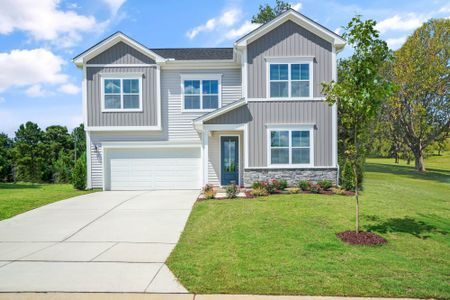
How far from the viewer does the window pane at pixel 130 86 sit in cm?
1616

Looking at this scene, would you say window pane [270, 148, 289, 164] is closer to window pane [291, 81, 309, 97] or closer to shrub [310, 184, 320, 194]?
shrub [310, 184, 320, 194]

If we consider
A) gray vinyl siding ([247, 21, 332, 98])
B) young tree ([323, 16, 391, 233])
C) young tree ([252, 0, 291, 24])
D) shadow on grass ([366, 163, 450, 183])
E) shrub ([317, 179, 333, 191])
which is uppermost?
young tree ([252, 0, 291, 24])

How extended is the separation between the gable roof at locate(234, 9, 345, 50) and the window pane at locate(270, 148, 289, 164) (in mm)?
5105

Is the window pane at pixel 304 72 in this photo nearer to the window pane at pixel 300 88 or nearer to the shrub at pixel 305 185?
the window pane at pixel 300 88

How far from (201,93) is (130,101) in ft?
11.8

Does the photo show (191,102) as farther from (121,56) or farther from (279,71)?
(279,71)

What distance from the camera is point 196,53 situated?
18000 millimetres

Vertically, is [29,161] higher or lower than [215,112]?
lower

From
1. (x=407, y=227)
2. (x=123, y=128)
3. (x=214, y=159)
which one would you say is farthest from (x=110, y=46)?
(x=407, y=227)

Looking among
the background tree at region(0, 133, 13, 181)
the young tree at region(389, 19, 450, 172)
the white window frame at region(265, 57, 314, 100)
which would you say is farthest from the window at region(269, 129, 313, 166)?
the background tree at region(0, 133, 13, 181)

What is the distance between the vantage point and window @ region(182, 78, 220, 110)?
16547mm

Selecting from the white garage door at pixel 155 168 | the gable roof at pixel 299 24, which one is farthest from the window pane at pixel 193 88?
the gable roof at pixel 299 24

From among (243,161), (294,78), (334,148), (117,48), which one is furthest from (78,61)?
(334,148)

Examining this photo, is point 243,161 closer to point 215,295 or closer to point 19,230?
point 19,230
